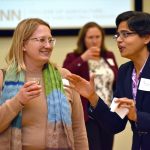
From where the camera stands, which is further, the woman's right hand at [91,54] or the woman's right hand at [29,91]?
the woman's right hand at [91,54]

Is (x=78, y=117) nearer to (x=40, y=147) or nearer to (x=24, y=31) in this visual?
(x=40, y=147)

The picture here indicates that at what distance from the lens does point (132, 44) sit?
9.02 feet

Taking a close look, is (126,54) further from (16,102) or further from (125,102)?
(16,102)

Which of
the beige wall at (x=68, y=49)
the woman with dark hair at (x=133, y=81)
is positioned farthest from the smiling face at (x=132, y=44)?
the beige wall at (x=68, y=49)

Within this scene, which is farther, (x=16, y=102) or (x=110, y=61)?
(x=110, y=61)

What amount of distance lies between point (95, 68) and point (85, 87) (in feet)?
6.65

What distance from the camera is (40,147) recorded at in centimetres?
277

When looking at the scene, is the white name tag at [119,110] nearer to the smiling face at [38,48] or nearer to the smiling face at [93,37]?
the smiling face at [38,48]

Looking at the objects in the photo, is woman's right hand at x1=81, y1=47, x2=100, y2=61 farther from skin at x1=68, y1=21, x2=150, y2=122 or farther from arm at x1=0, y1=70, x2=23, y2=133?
arm at x1=0, y1=70, x2=23, y2=133

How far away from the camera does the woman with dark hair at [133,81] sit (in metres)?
2.69

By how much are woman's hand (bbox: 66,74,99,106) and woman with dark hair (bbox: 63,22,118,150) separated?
178cm

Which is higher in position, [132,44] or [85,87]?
[132,44]

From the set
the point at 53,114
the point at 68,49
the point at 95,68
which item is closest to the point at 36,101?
the point at 53,114

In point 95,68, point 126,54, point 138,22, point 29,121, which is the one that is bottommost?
point 95,68
